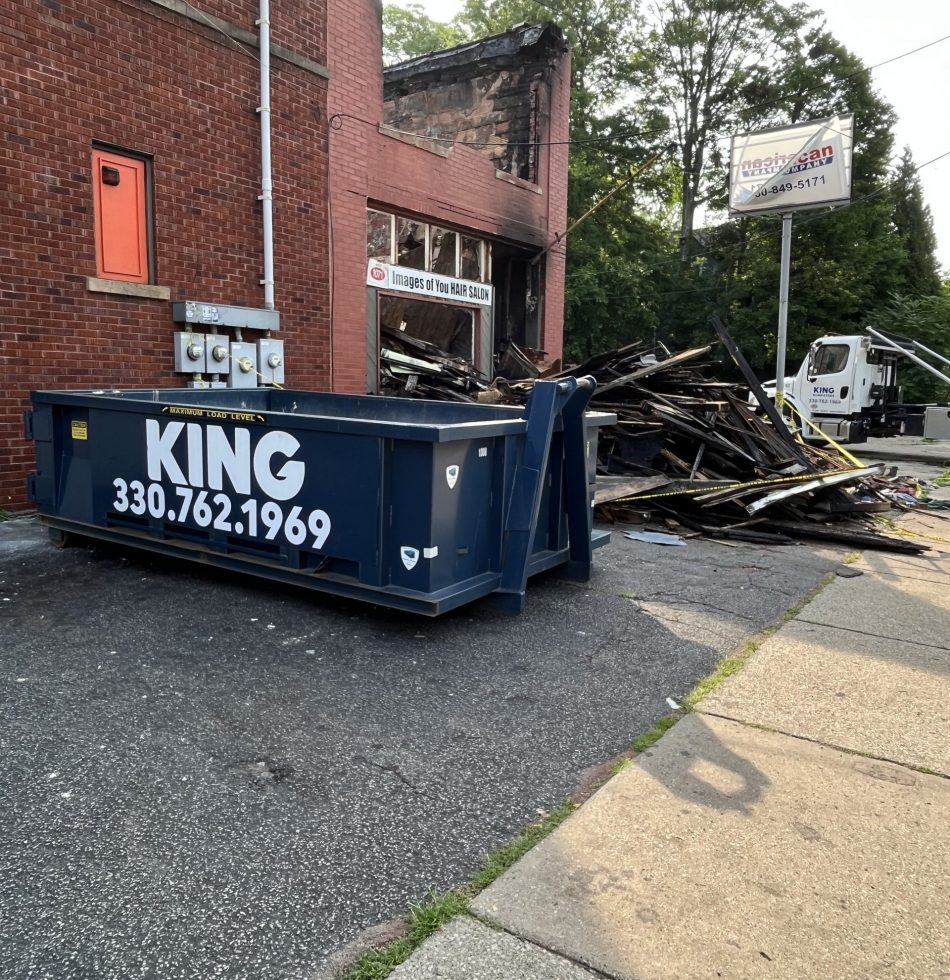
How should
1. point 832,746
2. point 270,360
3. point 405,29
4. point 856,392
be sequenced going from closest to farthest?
point 832,746, point 270,360, point 856,392, point 405,29

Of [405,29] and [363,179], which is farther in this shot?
[405,29]

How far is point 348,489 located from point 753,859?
292cm

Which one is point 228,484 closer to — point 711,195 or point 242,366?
point 242,366

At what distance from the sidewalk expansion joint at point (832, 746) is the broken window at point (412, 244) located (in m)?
11.0

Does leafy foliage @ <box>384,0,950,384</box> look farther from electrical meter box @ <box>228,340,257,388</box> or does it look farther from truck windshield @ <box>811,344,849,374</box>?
electrical meter box @ <box>228,340,257,388</box>

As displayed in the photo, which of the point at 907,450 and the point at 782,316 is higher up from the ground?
the point at 782,316

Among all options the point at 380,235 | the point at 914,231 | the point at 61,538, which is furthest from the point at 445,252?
the point at 914,231

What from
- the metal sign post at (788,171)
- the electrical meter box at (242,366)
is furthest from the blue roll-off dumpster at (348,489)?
the metal sign post at (788,171)

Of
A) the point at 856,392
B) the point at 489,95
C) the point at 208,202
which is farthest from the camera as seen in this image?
the point at 856,392

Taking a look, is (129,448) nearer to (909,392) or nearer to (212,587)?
(212,587)

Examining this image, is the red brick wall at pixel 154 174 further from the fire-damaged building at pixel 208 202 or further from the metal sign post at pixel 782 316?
the metal sign post at pixel 782 316

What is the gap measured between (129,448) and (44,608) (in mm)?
1331

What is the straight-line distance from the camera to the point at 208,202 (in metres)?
9.30

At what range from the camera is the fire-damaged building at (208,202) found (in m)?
7.80
